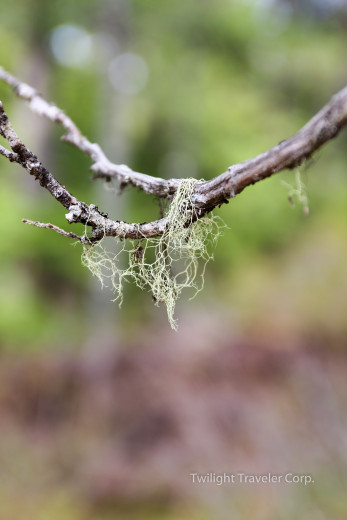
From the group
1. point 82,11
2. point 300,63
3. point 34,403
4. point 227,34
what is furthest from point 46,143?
point 300,63

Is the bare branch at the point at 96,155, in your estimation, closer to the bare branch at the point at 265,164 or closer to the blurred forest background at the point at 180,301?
the bare branch at the point at 265,164

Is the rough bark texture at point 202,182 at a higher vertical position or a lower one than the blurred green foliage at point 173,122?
lower

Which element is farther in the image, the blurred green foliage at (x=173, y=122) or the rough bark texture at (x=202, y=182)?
the blurred green foliage at (x=173, y=122)

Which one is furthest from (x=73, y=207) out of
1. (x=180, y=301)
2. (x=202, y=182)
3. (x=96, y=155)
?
(x=180, y=301)

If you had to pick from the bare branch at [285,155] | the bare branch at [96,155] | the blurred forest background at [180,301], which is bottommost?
the bare branch at [285,155]

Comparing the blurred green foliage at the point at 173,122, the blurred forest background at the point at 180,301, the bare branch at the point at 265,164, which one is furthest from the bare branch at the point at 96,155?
the blurred green foliage at the point at 173,122

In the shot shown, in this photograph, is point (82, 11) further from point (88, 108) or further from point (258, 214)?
point (258, 214)

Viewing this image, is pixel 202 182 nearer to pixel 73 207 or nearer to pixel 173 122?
pixel 73 207
